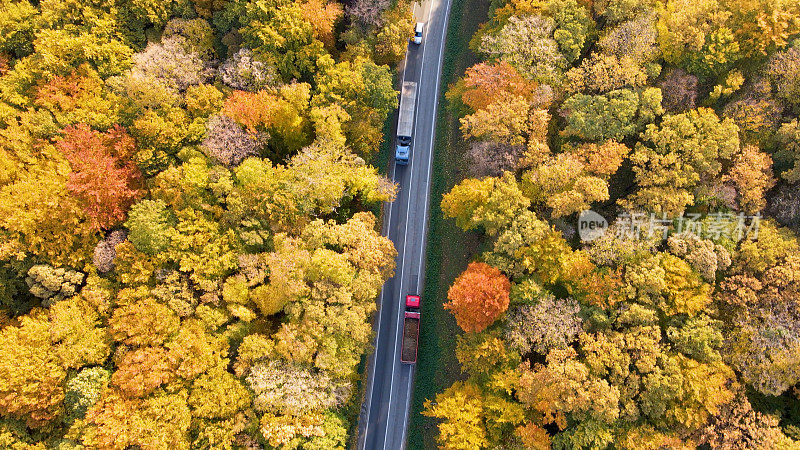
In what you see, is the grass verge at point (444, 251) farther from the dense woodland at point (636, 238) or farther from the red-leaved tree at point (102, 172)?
the red-leaved tree at point (102, 172)

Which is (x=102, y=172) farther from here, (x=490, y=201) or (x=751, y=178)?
(x=751, y=178)

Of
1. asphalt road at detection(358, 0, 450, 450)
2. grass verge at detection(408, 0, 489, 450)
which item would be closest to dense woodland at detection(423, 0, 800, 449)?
grass verge at detection(408, 0, 489, 450)

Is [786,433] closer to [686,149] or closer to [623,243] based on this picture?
[623,243]

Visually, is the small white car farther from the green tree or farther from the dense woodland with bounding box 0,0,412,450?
the green tree

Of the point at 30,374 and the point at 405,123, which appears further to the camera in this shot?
the point at 405,123

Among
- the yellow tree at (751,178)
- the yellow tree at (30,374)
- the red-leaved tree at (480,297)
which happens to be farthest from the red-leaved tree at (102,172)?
the yellow tree at (751,178)

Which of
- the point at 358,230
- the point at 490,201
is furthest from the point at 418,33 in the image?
the point at 358,230
